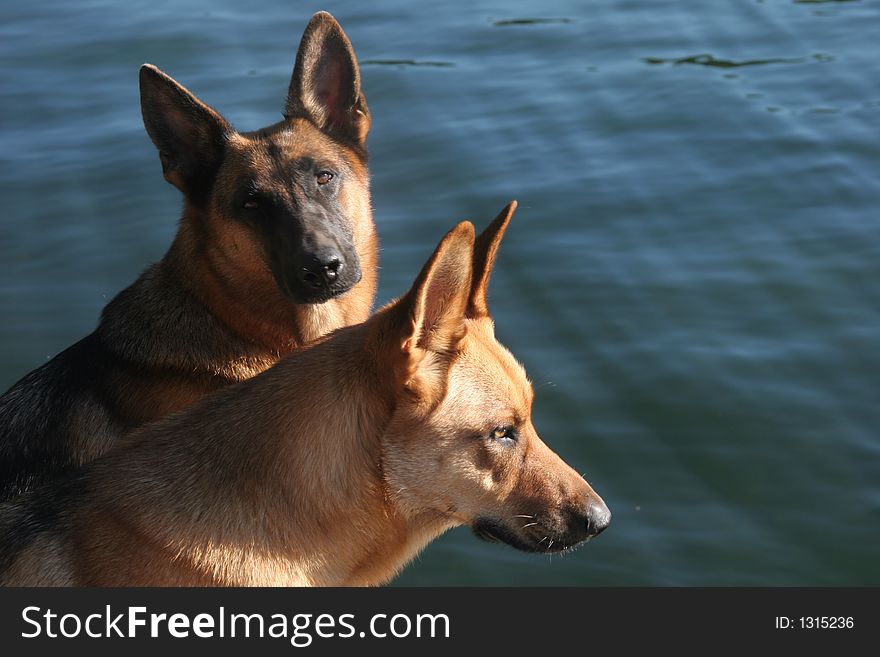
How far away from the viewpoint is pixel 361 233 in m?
6.91

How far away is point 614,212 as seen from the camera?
1027cm

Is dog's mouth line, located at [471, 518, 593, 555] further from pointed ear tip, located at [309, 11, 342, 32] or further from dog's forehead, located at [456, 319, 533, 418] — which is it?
pointed ear tip, located at [309, 11, 342, 32]

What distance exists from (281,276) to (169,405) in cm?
80

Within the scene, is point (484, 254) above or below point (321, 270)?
above

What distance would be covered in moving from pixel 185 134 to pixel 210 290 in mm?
808

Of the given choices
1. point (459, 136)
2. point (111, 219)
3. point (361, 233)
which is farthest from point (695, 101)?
point (361, 233)

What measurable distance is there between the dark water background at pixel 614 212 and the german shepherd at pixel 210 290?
151cm

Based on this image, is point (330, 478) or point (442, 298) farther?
point (330, 478)

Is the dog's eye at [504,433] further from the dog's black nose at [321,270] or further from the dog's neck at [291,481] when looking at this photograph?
the dog's black nose at [321,270]

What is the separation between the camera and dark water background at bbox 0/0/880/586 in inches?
288

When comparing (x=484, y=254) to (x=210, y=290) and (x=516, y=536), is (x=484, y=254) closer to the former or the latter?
(x=516, y=536)

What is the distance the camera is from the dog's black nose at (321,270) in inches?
250

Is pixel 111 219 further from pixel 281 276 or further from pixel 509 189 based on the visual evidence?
pixel 281 276

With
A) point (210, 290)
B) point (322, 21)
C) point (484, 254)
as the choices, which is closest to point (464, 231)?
point (484, 254)
